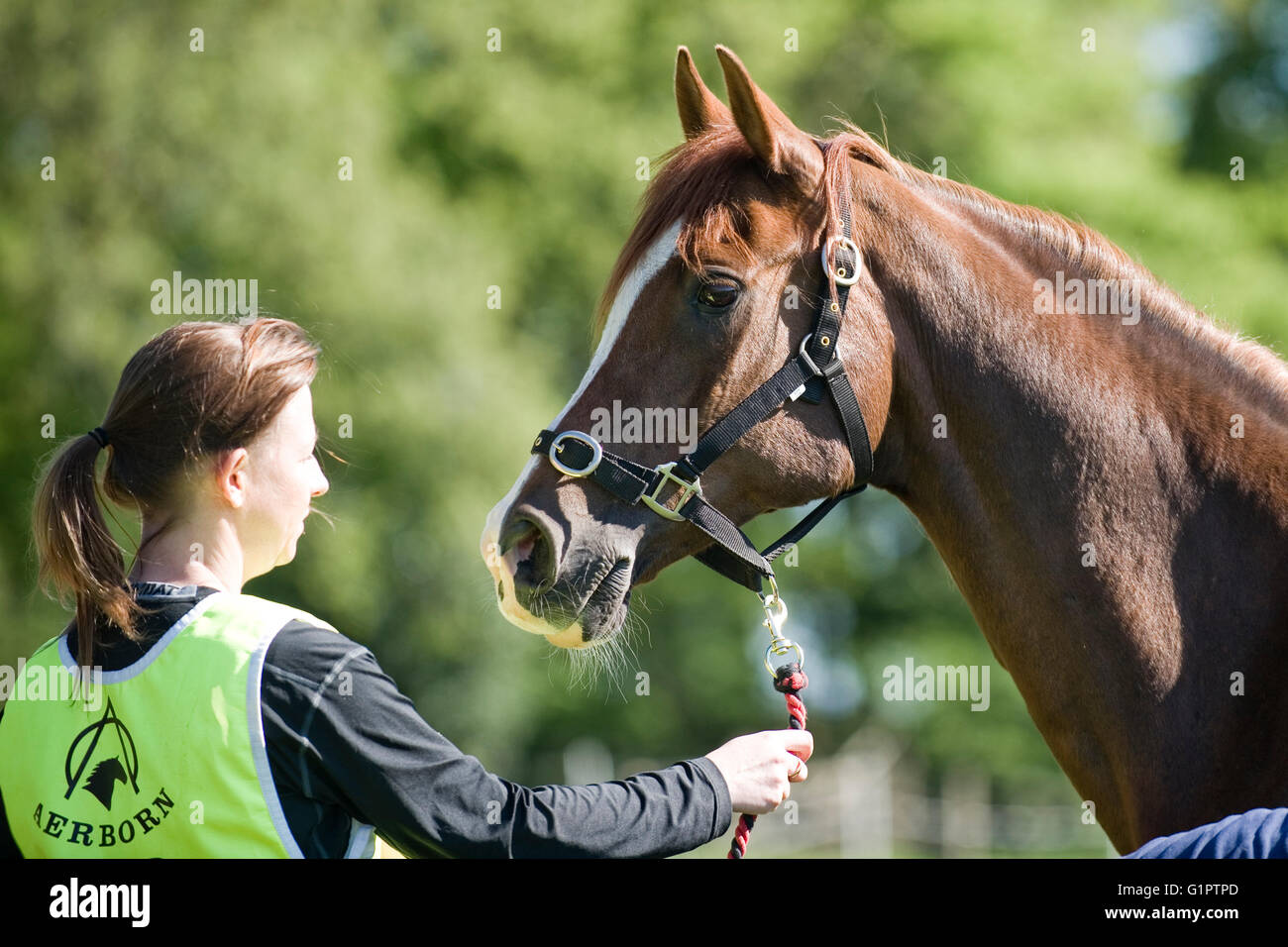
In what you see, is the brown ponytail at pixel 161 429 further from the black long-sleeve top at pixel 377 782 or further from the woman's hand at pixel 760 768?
the woman's hand at pixel 760 768

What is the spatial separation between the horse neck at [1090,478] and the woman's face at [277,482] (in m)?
1.41

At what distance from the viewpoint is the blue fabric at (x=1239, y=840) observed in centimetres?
197

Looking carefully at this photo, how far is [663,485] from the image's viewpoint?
2836mm

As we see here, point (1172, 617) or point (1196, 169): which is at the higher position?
point (1196, 169)

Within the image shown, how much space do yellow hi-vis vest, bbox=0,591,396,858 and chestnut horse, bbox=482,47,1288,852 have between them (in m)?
0.81

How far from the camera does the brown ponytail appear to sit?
2.27 m

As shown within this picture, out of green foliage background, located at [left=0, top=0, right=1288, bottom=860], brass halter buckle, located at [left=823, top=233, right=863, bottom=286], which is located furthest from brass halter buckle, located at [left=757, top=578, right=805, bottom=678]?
green foliage background, located at [left=0, top=0, right=1288, bottom=860]

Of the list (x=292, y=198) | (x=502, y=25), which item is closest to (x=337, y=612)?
(x=292, y=198)

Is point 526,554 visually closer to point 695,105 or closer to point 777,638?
point 777,638

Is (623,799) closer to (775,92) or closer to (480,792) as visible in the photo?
(480,792)

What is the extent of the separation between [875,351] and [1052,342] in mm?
408

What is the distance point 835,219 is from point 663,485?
0.77 metres

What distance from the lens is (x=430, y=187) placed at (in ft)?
51.5

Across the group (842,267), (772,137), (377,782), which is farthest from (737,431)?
(377,782)
